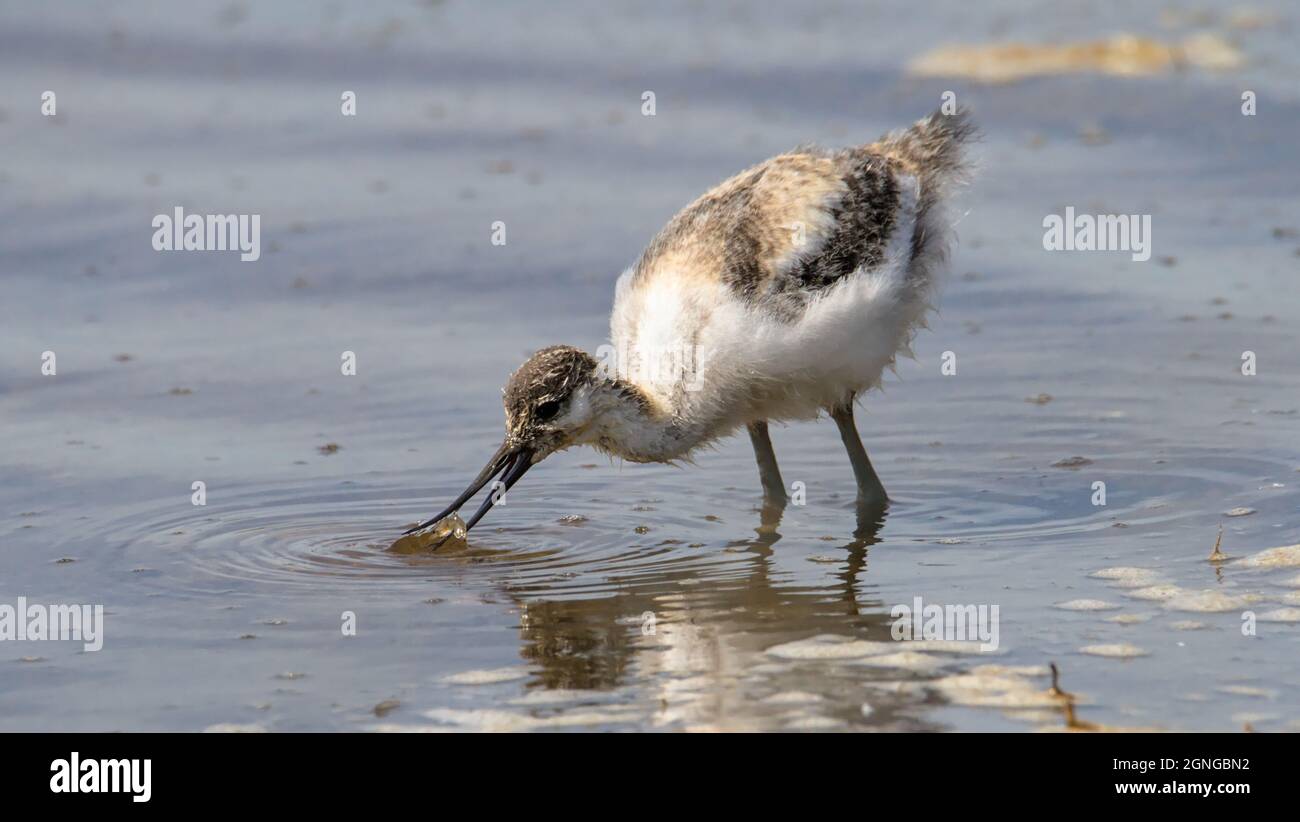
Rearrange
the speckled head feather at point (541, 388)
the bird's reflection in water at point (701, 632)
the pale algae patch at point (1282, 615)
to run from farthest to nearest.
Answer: the speckled head feather at point (541, 388), the pale algae patch at point (1282, 615), the bird's reflection in water at point (701, 632)

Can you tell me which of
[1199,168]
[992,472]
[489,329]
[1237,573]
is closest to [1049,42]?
[1199,168]

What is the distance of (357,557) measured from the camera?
278 inches

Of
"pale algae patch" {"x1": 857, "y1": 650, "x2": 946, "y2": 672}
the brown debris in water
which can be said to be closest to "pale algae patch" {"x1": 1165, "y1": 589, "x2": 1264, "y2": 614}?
"pale algae patch" {"x1": 857, "y1": 650, "x2": 946, "y2": 672}

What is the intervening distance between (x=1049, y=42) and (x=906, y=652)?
9629 mm

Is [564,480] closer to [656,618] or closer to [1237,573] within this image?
[656,618]

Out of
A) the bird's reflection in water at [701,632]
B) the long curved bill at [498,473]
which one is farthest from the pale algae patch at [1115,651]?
→ the long curved bill at [498,473]

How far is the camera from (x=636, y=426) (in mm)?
7188

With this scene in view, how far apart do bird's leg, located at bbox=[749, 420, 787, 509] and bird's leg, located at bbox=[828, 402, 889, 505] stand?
12.1 inches

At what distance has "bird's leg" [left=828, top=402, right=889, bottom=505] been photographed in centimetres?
780

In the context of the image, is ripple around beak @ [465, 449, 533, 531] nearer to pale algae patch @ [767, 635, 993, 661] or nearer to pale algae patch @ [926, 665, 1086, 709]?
pale algae patch @ [767, 635, 993, 661]

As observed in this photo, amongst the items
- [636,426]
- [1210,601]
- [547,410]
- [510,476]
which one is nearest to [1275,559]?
[1210,601]

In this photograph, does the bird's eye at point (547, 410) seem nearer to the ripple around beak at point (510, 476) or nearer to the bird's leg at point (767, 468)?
the ripple around beak at point (510, 476)

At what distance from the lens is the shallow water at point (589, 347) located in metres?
5.81

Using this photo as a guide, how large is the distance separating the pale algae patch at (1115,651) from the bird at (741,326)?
1.82 m
